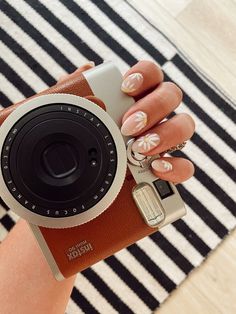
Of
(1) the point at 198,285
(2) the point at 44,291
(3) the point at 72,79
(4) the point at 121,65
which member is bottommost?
(1) the point at 198,285

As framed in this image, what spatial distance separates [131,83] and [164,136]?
6cm

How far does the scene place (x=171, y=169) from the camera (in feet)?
1.69

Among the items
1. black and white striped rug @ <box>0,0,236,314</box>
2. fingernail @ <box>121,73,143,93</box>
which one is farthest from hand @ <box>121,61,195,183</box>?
black and white striped rug @ <box>0,0,236,314</box>

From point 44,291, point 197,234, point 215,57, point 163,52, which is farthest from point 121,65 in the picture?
point 44,291

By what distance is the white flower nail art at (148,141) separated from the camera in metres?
0.49

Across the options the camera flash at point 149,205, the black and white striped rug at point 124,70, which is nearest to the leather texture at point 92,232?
the camera flash at point 149,205

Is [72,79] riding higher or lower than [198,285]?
higher

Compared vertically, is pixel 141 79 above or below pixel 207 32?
above

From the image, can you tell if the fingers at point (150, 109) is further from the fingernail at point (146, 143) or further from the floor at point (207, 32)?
the floor at point (207, 32)

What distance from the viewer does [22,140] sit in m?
0.45

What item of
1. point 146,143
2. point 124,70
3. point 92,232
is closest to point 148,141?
point 146,143

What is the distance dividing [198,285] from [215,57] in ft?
1.47

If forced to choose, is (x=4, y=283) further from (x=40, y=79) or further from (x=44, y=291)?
(x=40, y=79)

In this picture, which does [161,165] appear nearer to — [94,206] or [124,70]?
[94,206]
